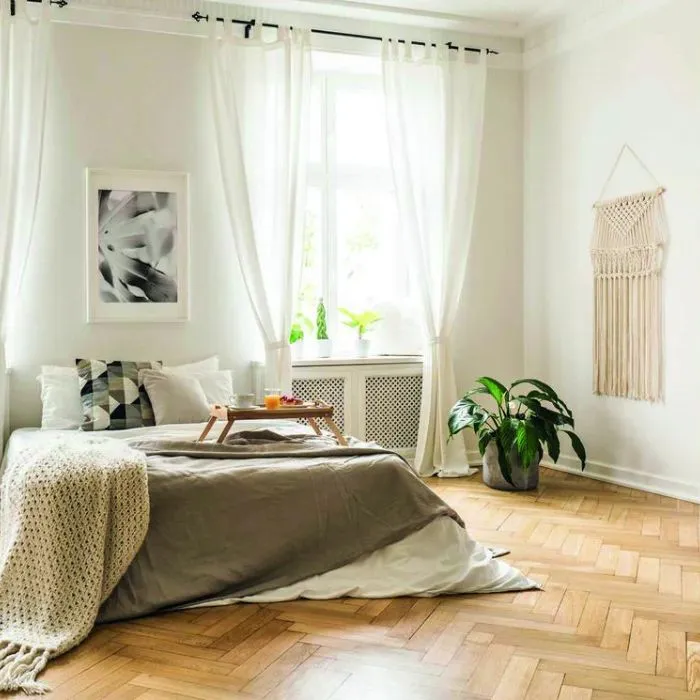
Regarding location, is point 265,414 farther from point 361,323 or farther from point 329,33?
point 329,33

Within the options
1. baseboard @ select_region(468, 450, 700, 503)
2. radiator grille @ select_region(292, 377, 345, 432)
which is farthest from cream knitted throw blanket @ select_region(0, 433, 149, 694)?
baseboard @ select_region(468, 450, 700, 503)

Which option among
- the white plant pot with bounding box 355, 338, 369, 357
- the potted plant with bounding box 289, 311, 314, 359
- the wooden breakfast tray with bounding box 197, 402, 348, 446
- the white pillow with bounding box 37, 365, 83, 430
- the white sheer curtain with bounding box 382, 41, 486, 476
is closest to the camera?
the wooden breakfast tray with bounding box 197, 402, 348, 446

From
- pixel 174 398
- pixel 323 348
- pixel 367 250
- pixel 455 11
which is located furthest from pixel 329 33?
pixel 174 398

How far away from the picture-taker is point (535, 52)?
6.10 meters

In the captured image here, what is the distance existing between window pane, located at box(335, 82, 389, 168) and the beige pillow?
2.11 m

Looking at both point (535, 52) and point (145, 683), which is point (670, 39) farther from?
point (145, 683)

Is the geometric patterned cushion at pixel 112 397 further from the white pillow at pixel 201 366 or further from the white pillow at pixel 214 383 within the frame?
the white pillow at pixel 201 366

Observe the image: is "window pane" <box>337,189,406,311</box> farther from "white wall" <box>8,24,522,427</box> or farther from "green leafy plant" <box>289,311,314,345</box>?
"white wall" <box>8,24,522,427</box>

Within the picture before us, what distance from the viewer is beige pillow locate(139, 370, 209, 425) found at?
183 inches

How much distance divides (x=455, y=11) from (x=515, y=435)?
9.16ft

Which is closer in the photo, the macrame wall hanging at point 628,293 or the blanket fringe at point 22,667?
the blanket fringe at point 22,667

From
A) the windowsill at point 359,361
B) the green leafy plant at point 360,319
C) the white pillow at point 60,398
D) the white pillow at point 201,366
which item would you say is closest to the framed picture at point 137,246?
the white pillow at point 201,366

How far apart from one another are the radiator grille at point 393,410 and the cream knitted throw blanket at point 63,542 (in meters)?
2.77

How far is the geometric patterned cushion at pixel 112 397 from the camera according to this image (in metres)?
4.59
